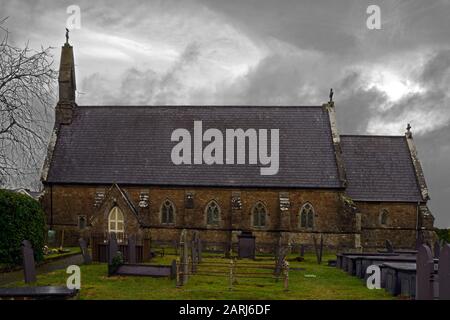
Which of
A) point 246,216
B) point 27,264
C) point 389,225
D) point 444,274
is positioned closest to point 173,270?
point 27,264

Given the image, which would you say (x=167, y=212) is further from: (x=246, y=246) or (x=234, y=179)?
(x=246, y=246)

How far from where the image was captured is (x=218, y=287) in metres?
20.8

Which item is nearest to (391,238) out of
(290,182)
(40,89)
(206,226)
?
(290,182)

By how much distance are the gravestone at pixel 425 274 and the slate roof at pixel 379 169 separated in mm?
24915

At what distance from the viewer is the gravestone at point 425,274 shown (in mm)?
15305

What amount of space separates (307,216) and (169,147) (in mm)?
12153

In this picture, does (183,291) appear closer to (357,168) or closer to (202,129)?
(202,129)

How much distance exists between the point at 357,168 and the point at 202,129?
12972 mm

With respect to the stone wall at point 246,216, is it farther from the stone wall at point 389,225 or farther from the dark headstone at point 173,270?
the dark headstone at point 173,270

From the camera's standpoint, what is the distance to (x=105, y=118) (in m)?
44.0

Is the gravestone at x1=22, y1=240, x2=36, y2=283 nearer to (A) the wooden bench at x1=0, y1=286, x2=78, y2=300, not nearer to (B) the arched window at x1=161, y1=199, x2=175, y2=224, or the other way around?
(A) the wooden bench at x1=0, y1=286, x2=78, y2=300

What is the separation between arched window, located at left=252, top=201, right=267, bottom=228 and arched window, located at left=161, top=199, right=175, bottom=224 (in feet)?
20.3

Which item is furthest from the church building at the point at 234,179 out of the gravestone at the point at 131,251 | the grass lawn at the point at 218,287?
the grass lawn at the point at 218,287
